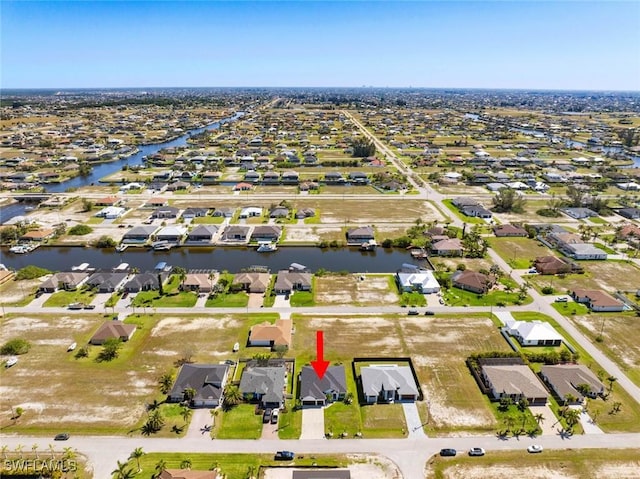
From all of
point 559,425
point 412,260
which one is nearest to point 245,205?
point 412,260

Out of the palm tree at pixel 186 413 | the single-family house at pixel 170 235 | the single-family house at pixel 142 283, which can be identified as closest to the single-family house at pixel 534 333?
the palm tree at pixel 186 413

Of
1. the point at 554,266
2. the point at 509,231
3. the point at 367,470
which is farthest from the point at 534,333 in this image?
the point at 509,231

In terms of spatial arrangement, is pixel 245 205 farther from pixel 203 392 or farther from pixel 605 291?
pixel 605 291

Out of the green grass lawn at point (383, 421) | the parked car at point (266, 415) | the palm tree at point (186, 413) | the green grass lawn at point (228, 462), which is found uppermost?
the parked car at point (266, 415)

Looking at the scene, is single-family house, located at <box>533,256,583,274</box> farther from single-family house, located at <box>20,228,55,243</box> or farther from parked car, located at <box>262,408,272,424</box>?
single-family house, located at <box>20,228,55,243</box>

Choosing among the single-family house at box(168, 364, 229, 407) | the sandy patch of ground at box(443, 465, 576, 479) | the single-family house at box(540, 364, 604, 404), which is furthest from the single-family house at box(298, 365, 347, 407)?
the single-family house at box(540, 364, 604, 404)

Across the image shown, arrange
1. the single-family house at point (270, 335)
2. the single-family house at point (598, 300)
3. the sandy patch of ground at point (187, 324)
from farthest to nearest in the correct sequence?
the single-family house at point (598, 300), the sandy patch of ground at point (187, 324), the single-family house at point (270, 335)

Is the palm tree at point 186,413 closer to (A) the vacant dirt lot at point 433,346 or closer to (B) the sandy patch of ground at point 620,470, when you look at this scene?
(A) the vacant dirt lot at point 433,346
